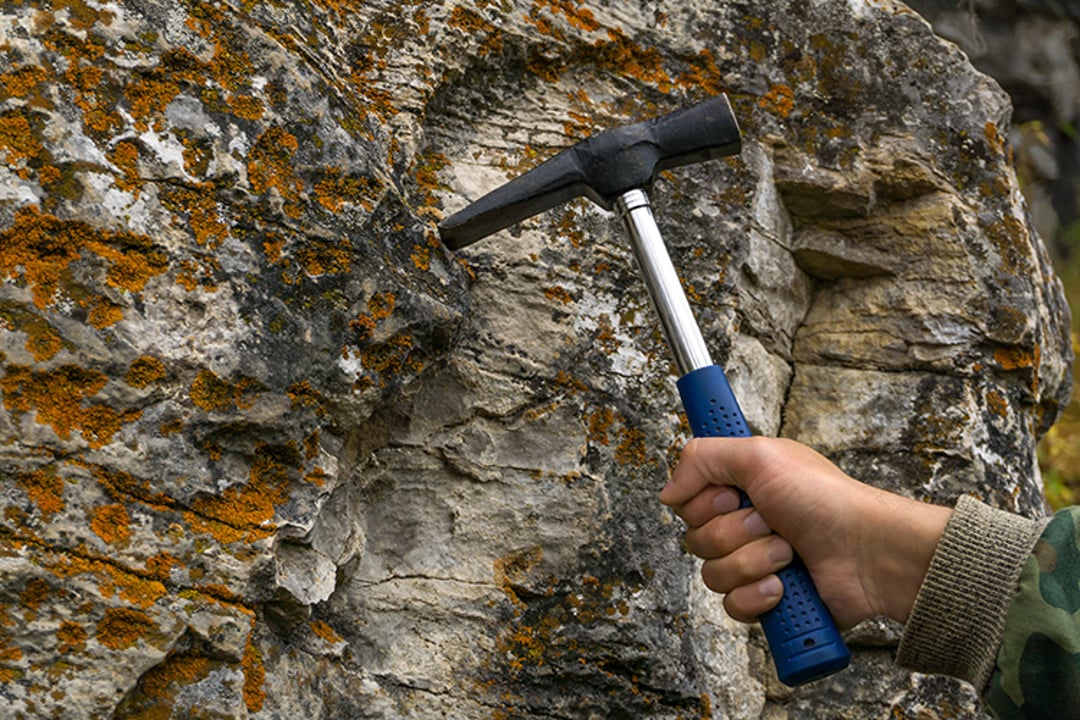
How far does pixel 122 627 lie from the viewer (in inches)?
65.2

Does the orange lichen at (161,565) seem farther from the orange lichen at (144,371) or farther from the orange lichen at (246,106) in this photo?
the orange lichen at (246,106)

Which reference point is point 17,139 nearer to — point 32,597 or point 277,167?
point 277,167

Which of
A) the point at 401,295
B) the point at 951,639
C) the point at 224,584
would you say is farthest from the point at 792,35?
the point at 224,584

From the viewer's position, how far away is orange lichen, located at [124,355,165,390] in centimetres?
170

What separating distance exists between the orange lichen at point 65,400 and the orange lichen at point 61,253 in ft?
0.39

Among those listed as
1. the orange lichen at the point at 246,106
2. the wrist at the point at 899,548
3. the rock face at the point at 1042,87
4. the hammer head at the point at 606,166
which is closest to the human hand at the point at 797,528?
the wrist at the point at 899,548

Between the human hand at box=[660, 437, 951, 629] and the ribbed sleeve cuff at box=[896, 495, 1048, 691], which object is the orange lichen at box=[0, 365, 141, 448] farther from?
the ribbed sleeve cuff at box=[896, 495, 1048, 691]

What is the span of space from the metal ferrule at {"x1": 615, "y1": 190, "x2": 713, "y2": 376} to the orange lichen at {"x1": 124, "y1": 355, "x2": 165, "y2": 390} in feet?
3.14

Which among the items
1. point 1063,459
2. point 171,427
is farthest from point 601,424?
point 1063,459

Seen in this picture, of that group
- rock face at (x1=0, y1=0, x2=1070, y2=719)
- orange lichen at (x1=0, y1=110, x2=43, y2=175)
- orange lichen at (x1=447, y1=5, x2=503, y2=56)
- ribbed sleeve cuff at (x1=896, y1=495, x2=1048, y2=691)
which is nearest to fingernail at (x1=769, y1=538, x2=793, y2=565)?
ribbed sleeve cuff at (x1=896, y1=495, x2=1048, y2=691)

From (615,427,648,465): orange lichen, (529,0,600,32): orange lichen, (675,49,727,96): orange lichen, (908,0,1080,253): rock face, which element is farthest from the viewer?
(908,0,1080,253): rock face

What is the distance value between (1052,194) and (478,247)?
25.4 feet

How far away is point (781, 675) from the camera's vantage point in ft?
5.72

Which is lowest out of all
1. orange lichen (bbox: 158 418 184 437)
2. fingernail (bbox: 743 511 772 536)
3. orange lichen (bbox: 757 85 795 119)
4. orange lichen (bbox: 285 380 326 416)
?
fingernail (bbox: 743 511 772 536)
